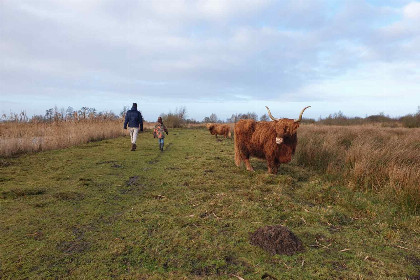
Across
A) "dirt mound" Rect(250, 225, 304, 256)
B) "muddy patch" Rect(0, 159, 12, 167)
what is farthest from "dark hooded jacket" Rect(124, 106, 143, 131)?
"dirt mound" Rect(250, 225, 304, 256)

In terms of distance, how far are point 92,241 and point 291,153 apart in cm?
535

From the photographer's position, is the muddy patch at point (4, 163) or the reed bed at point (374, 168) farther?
the muddy patch at point (4, 163)

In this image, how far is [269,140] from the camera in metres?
6.82

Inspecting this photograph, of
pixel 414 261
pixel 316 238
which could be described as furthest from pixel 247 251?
pixel 414 261

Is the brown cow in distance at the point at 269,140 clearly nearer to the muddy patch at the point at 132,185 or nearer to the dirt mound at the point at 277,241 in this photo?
the muddy patch at the point at 132,185

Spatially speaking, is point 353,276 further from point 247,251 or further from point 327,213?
point 327,213

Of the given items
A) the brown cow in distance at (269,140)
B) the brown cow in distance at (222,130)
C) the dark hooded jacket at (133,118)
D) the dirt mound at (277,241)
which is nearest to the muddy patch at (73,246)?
the dirt mound at (277,241)

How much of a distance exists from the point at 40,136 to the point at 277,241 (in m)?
13.2

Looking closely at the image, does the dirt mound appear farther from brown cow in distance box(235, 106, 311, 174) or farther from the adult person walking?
the adult person walking

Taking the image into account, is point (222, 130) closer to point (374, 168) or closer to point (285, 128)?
point (285, 128)

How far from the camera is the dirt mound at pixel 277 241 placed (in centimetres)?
294

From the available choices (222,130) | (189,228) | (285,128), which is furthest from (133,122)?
(222,130)

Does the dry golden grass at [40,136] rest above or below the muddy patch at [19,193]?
above

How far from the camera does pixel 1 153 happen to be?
8.65m
